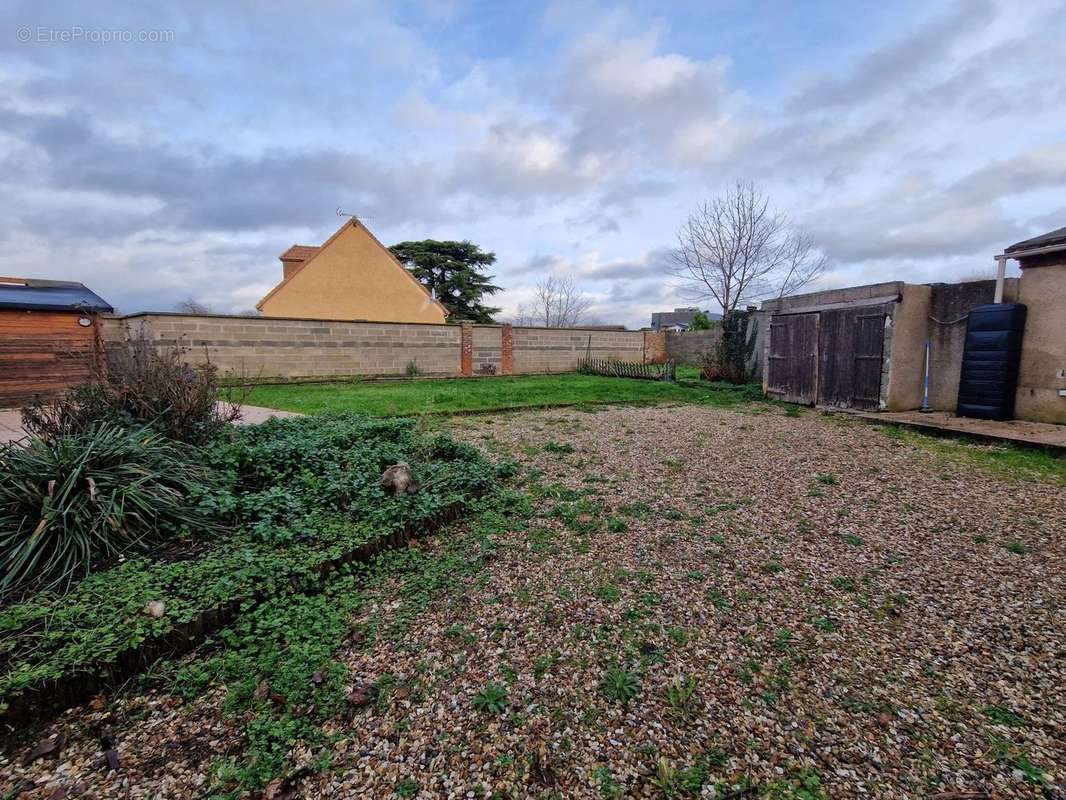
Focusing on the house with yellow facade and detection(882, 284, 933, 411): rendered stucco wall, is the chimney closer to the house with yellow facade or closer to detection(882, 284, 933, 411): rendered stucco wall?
the house with yellow facade

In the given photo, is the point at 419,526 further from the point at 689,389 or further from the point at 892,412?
the point at 689,389

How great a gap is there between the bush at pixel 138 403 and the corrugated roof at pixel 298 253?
66.2 feet

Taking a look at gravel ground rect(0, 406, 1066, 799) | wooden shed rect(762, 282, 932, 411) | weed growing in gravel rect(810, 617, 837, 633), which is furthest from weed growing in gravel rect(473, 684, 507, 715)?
wooden shed rect(762, 282, 932, 411)

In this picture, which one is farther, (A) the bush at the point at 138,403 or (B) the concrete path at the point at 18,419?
(B) the concrete path at the point at 18,419

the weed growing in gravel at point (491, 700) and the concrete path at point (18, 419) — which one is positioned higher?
the concrete path at point (18, 419)

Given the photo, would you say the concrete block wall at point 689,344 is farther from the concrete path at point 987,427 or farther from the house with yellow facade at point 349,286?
the house with yellow facade at point 349,286

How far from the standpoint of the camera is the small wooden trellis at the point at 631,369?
1327 cm

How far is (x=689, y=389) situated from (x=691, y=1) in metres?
7.47

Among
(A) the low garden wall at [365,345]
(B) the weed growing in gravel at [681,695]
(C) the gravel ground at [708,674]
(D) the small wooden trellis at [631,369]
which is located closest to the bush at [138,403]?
(C) the gravel ground at [708,674]

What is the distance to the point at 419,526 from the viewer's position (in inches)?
117

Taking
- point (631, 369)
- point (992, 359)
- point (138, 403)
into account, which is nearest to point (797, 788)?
point (138, 403)

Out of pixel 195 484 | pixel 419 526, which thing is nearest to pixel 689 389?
pixel 419 526

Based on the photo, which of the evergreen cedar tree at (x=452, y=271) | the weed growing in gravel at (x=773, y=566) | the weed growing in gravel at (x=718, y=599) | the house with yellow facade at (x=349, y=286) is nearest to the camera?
the weed growing in gravel at (x=718, y=599)

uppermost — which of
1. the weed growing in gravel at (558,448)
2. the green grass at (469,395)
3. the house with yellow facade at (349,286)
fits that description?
the house with yellow facade at (349,286)
